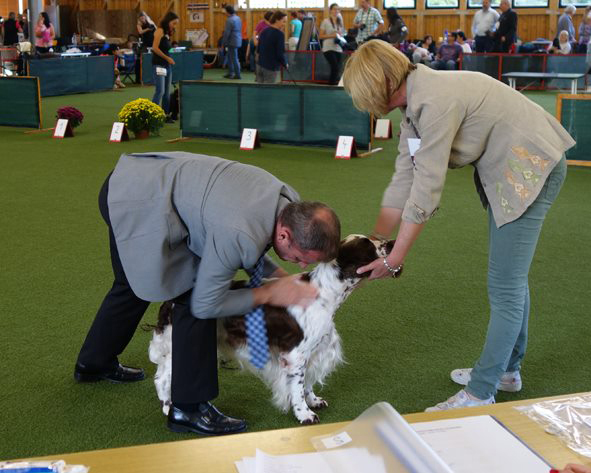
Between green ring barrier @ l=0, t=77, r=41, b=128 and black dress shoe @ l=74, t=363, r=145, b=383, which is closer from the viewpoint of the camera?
black dress shoe @ l=74, t=363, r=145, b=383

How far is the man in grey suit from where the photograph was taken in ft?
7.11

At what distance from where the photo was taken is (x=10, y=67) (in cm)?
1809

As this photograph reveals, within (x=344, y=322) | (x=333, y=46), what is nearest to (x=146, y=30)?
(x=333, y=46)

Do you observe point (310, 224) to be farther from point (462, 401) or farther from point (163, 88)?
point (163, 88)

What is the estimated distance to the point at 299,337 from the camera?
269cm

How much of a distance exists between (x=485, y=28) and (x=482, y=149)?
50.8 ft

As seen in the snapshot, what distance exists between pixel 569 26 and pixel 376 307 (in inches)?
628

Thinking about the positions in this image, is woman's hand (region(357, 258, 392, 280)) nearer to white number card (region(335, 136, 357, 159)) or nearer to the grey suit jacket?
the grey suit jacket

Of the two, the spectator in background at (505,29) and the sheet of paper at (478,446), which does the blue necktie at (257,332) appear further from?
the spectator in background at (505,29)

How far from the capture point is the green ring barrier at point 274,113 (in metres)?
8.65

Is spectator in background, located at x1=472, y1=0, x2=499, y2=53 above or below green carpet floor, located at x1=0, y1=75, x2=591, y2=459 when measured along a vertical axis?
above

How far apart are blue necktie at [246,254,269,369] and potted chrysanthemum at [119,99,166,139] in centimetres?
736

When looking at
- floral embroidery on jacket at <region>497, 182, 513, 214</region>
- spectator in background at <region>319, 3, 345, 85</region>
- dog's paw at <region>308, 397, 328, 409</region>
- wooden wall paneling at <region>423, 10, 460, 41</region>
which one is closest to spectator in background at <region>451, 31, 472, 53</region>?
spectator in background at <region>319, 3, 345, 85</region>

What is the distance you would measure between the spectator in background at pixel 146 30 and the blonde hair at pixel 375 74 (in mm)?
12970
